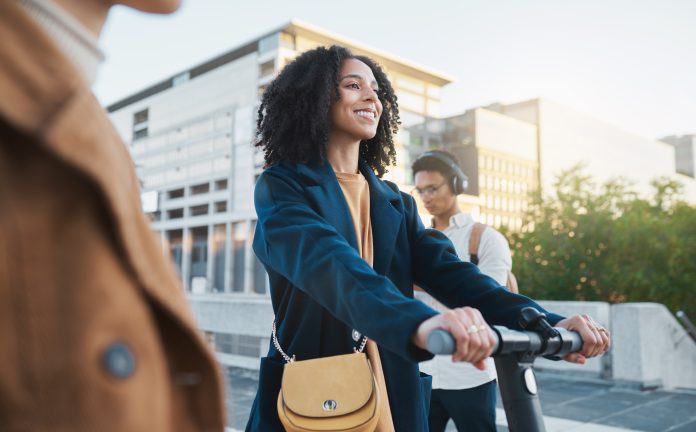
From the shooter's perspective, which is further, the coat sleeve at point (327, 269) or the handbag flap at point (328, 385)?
the handbag flap at point (328, 385)

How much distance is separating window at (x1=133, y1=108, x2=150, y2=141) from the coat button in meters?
105

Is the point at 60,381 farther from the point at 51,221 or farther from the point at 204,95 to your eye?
the point at 204,95

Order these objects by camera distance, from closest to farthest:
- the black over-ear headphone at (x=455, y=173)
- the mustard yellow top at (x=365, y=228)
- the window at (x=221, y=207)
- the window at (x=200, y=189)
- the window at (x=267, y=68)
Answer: the mustard yellow top at (x=365, y=228)
the black over-ear headphone at (x=455, y=173)
the window at (x=267, y=68)
the window at (x=221, y=207)
the window at (x=200, y=189)

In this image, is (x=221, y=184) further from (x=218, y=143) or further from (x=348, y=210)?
(x=348, y=210)

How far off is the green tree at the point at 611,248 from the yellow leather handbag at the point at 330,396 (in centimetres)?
1957

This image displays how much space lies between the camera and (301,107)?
7.04ft

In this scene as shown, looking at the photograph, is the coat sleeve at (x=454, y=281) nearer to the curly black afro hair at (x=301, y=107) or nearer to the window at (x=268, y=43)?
the curly black afro hair at (x=301, y=107)

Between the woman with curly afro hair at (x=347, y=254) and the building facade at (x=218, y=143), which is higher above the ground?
the building facade at (x=218, y=143)

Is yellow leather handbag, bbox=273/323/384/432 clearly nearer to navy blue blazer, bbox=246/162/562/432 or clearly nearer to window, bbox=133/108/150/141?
navy blue blazer, bbox=246/162/562/432

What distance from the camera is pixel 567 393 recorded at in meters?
7.60

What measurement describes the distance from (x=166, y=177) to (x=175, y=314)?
99163mm

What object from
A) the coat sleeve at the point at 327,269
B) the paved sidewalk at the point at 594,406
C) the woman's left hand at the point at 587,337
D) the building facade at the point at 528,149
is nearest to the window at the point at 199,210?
the building facade at the point at 528,149

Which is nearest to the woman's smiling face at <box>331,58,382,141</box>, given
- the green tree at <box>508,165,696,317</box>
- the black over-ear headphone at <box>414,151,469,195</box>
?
the black over-ear headphone at <box>414,151,469,195</box>

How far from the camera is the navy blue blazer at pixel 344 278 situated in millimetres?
1442
